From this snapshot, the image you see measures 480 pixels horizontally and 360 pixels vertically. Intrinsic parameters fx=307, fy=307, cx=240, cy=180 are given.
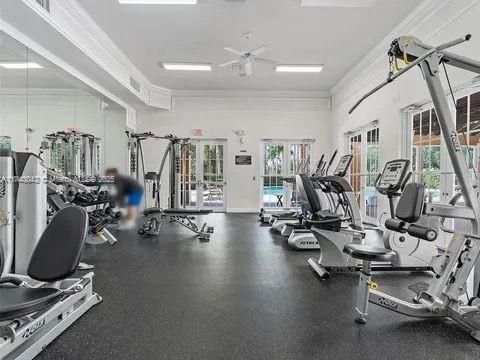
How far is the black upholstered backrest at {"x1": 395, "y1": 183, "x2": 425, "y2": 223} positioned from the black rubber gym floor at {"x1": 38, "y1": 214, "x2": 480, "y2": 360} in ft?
2.55

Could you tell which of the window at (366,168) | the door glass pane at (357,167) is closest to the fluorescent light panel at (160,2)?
the window at (366,168)

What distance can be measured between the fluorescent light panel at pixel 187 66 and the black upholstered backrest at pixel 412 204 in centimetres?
533

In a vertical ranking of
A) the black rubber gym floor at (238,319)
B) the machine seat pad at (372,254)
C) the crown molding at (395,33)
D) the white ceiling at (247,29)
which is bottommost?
the black rubber gym floor at (238,319)

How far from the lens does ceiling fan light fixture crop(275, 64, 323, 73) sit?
6.52 metres

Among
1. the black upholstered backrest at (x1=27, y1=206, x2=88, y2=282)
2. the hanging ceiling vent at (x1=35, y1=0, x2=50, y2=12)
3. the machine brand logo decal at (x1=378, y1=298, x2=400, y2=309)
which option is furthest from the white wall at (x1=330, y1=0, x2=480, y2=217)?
the hanging ceiling vent at (x1=35, y1=0, x2=50, y2=12)

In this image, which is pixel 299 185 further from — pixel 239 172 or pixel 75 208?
pixel 239 172

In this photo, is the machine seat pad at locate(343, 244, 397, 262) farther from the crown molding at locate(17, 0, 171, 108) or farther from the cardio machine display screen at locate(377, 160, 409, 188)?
the crown molding at locate(17, 0, 171, 108)

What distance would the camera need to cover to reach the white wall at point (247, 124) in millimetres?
8641

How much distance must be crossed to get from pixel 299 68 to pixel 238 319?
572cm

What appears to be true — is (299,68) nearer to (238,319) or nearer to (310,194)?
(310,194)

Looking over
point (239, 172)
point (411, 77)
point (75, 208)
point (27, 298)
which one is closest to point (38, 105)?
point (75, 208)

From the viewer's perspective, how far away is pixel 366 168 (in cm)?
658

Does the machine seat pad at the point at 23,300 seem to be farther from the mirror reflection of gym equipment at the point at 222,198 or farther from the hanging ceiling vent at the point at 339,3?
the hanging ceiling vent at the point at 339,3

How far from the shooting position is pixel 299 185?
3.47 meters
